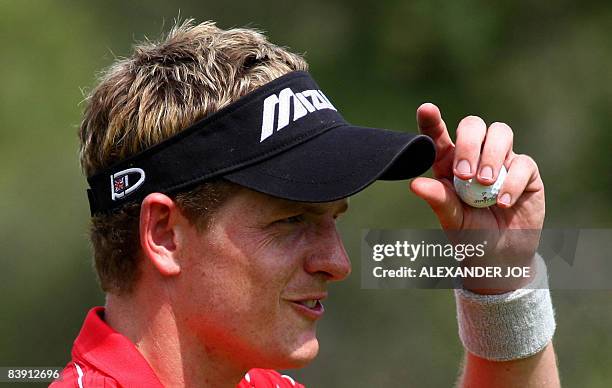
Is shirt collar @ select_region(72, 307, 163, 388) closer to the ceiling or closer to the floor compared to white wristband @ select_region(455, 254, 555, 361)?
closer to the ceiling

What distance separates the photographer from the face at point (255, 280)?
2662 millimetres

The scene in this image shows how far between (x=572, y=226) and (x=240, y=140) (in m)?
5.47

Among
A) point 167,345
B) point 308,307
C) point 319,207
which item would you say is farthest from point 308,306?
point 167,345

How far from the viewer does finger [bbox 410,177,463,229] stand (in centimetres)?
274

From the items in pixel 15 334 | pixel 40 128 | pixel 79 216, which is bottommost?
pixel 15 334

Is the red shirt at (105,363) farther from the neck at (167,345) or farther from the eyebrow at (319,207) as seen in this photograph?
the eyebrow at (319,207)

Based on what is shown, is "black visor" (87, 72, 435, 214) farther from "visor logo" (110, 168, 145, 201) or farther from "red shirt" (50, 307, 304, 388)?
"red shirt" (50, 307, 304, 388)

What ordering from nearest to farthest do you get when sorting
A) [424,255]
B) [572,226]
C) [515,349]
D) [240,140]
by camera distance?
[240,140]
[515,349]
[424,255]
[572,226]

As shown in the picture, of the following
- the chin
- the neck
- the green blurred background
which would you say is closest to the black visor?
the neck

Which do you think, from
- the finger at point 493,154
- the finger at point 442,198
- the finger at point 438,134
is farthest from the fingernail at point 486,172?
the finger at point 438,134

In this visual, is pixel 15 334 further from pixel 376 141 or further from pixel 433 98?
pixel 376 141

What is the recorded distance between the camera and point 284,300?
8.82 feet

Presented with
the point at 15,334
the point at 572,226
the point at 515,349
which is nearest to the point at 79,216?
the point at 15,334

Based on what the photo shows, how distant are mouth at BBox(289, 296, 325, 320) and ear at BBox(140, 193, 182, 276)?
29 centimetres
